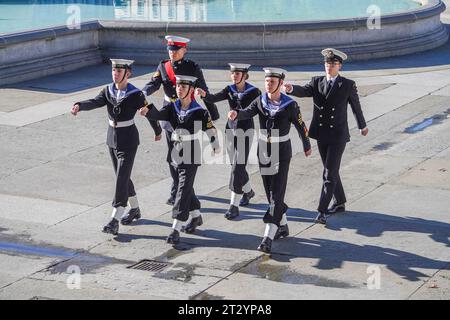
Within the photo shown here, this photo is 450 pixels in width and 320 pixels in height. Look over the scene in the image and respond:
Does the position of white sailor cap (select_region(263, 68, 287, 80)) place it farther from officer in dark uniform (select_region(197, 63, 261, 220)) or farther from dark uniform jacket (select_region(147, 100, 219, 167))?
officer in dark uniform (select_region(197, 63, 261, 220))

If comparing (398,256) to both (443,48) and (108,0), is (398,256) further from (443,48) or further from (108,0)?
(108,0)

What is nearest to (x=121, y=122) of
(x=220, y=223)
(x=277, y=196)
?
(x=220, y=223)

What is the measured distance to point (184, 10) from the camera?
26.5 metres

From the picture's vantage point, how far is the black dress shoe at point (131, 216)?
11344 mm

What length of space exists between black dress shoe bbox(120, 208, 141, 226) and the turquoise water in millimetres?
12609

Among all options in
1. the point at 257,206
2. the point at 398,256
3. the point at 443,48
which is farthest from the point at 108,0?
the point at 398,256

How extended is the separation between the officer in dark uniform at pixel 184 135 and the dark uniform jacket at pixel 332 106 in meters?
1.23

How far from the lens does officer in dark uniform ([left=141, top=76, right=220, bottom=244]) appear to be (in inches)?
416

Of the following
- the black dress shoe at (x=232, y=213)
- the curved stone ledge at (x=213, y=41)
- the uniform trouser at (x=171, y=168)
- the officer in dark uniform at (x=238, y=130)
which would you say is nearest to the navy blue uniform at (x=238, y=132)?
the officer in dark uniform at (x=238, y=130)

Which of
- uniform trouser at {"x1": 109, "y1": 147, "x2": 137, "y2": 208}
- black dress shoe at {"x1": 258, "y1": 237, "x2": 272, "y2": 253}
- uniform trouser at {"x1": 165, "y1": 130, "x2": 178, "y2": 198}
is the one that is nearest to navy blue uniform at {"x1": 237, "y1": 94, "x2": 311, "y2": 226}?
black dress shoe at {"x1": 258, "y1": 237, "x2": 272, "y2": 253}

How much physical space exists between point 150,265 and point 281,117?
200cm

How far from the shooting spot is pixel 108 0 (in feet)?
Result: 93.9

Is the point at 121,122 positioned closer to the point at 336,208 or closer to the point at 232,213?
the point at 232,213
